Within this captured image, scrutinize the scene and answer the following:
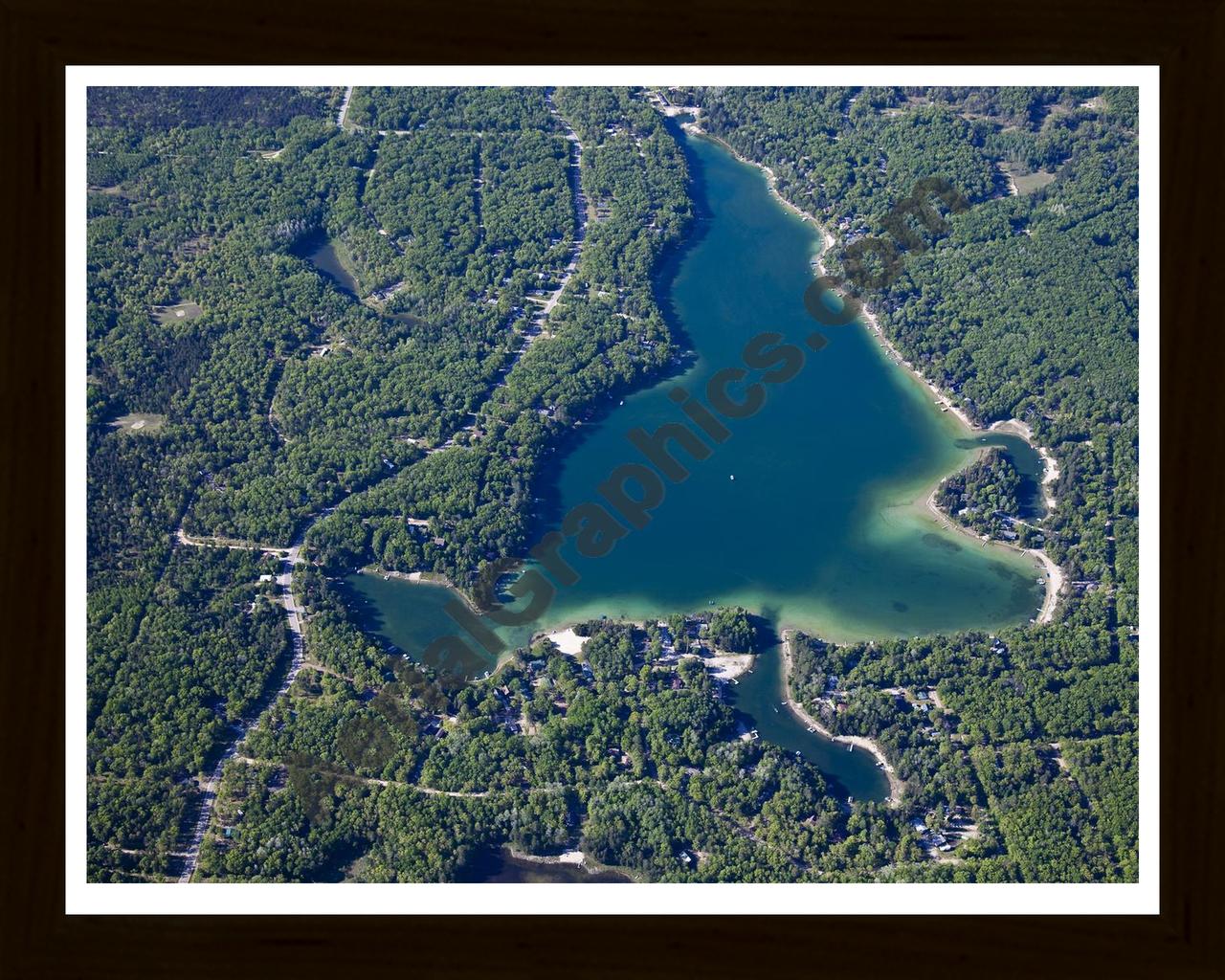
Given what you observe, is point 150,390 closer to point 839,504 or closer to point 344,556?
point 344,556

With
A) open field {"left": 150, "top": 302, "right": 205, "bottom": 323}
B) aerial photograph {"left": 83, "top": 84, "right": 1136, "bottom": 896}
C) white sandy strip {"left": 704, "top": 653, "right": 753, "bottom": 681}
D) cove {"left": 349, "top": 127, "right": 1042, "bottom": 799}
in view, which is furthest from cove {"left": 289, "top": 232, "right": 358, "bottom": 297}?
white sandy strip {"left": 704, "top": 653, "right": 753, "bottom": 681}

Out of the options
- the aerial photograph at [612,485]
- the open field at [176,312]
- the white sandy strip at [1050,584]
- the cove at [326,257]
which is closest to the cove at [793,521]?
the aerial photograph at [612,485]

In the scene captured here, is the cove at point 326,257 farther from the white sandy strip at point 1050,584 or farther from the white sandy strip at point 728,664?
the white sandy strip at point 1050,584

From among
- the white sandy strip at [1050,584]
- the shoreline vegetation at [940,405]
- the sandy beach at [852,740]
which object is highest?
the shoreline vegetation at [940,405]

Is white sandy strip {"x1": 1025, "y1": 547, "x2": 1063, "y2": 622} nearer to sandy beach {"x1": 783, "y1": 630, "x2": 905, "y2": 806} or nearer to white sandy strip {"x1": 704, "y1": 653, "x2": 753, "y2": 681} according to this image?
sandy beach {"x1": 783, "y1": 630, "x2": 905, "y2": 806}

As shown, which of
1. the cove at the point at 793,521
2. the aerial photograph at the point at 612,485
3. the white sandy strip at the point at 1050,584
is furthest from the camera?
the white sandy strip at the point at 1050,584

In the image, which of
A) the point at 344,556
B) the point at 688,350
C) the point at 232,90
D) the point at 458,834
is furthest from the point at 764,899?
the point at 232,90
